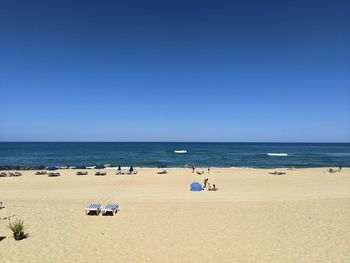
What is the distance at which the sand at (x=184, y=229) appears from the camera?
34.2ft

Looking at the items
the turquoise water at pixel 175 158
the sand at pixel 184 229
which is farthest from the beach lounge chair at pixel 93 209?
the turquoise water at pixel 175 158

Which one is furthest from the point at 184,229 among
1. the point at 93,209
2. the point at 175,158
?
the point at 175,158

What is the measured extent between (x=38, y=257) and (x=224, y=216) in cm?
862

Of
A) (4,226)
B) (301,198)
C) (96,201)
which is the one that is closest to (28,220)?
(4,226)

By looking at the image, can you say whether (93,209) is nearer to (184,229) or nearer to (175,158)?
(184,229)

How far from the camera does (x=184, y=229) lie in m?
13.3

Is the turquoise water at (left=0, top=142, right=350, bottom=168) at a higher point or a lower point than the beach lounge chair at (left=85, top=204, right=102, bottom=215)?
lower

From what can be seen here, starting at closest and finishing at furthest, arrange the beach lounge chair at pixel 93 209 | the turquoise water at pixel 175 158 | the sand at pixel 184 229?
the sand at pixel 184 229
the beach lounge chair at pixel 93 209
the turquoise water at pixel 175 158

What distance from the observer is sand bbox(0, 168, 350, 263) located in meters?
10.4

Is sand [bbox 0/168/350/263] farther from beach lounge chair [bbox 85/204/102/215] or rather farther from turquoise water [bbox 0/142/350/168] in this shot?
turquoise water [bbox 0/142/350/168]

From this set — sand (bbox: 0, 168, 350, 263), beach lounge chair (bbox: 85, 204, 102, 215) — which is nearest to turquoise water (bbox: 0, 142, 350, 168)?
sand (bbox: 0, 168, 350, 263)

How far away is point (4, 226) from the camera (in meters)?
13.4

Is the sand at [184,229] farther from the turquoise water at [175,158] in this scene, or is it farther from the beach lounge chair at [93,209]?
the turquoise water at [175,158]

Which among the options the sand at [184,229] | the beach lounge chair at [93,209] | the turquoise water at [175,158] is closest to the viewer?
the sand at [184,229]
